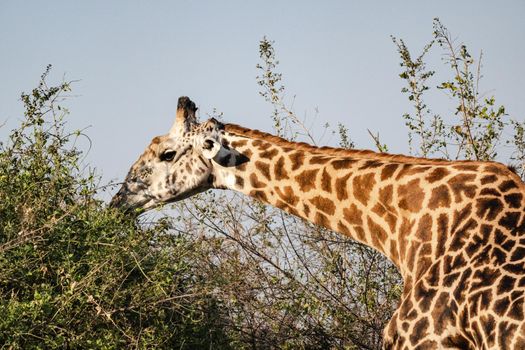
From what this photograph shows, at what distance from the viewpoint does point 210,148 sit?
836 cm

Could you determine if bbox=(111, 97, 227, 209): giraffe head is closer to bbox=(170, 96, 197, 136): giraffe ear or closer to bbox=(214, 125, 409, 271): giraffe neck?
bbox=(170, 96, 197, 136): giraffe ear

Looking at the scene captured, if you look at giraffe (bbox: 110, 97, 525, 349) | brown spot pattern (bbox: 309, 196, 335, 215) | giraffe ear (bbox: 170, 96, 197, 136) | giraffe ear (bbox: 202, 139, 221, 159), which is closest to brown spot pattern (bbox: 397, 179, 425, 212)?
giraffe (bbox: 110, 97, 525, 349)

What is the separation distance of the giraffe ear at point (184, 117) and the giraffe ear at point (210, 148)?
42 centimetres

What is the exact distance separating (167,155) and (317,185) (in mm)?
1586

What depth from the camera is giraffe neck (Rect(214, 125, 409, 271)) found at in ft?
24.5

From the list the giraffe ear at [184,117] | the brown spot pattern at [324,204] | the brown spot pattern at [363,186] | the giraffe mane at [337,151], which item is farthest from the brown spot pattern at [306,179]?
the giraffe ear at [184,117]

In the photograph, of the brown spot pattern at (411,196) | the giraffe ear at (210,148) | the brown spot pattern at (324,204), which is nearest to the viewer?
the brown spot pattern at (411,196)

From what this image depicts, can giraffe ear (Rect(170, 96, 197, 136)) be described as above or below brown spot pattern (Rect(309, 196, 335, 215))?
above

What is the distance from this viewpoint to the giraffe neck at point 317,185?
24.5ft

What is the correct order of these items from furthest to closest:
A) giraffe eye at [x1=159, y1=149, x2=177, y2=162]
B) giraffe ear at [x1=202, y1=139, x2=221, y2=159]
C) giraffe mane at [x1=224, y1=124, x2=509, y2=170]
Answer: giraffe eye at [x1=159, y1=149, x2=177, y2=162] → giraffe ear at [x1=202, y1=139, x2=221, y2=159] → giraffe mane at [x1=224, y1=124, x2=509, y2=170]

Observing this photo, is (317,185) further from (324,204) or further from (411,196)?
(411,196)

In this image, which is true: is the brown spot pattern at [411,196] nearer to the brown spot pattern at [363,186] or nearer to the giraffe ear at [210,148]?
the brown spot pattern at [363,186]

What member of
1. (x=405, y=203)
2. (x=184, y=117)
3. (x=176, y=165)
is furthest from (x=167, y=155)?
(x=405, y=203)

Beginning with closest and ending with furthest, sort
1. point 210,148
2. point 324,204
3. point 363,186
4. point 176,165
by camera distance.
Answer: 1. point 363,186
2. point 324,204
3. point 210,148
4. point 176,165
